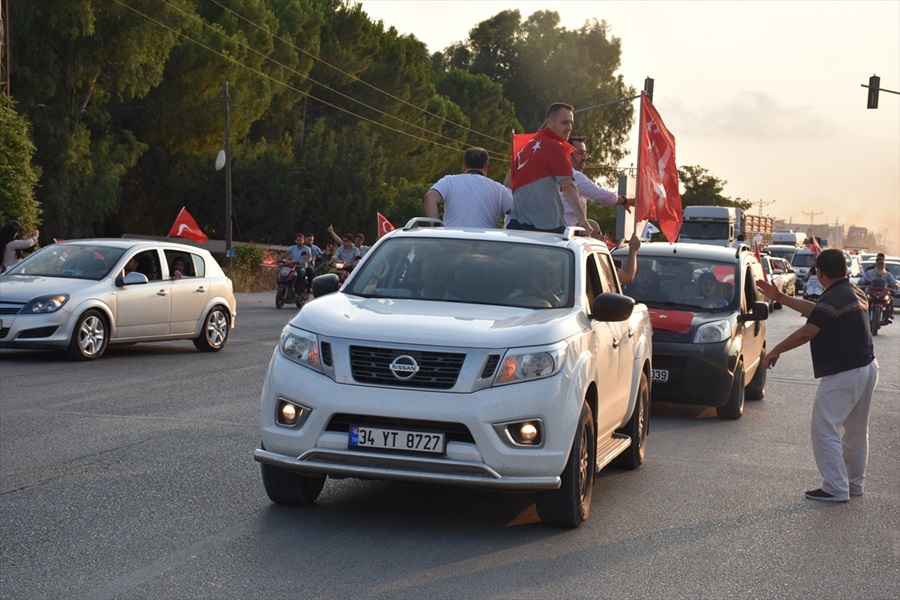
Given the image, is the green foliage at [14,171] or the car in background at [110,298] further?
the green foliage at [14,171]

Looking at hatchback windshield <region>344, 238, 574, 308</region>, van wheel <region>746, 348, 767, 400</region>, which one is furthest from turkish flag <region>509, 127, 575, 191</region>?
van wheel <region>746, 348, 767, 400</region>

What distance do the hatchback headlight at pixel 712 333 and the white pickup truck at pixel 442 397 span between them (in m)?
5.20

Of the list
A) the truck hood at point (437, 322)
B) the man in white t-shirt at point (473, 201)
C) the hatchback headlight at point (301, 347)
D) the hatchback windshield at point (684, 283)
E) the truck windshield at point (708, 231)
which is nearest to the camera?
the truck hood at point (437, 322)

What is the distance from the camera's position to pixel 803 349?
24.5 meters

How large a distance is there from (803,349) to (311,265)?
12635 mm

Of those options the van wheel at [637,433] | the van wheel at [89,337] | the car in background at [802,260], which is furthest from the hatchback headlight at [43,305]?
the car in background at [802,260]

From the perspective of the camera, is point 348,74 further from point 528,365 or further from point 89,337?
point 528,365

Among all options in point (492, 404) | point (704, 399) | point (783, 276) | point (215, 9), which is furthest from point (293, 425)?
point (215, 9)

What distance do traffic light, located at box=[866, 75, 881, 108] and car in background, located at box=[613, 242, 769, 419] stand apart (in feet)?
95.0

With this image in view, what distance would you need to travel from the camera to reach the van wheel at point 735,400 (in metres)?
13.1

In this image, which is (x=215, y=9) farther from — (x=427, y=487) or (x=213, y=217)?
(x=427, y=487)

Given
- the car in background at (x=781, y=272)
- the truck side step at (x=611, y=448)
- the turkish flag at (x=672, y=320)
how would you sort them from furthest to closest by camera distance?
the car in background at (x=781, y=272) < the turkish flag at (x=672, y=320) < the truck side step at (x=611, y=448)

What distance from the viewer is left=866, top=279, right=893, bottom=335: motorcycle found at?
102ft

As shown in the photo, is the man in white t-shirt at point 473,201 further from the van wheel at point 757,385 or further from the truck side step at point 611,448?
the van wheel at point 757,385
